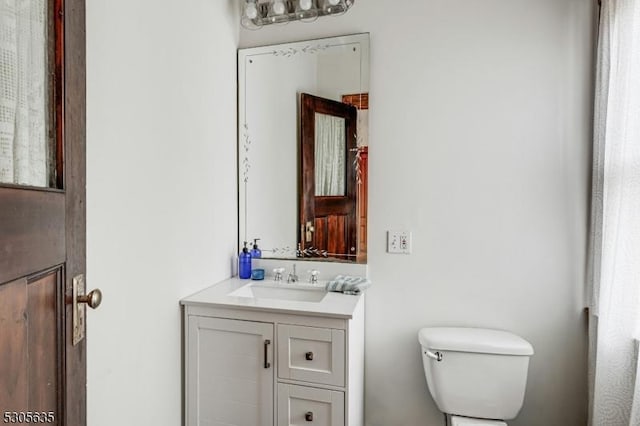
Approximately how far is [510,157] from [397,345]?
3.46 ft

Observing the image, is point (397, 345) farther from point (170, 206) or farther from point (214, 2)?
point (214, 2)

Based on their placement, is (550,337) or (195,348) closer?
(195,348)

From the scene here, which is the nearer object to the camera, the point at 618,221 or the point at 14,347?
the point at 14,347

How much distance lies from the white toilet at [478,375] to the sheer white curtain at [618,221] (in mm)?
274

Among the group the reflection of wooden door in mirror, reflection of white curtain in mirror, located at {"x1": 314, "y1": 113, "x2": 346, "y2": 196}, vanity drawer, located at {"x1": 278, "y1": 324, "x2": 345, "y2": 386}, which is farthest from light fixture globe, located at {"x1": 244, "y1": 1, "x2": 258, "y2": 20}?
vanity drawer, located at {"x1": 278, "y1": 324, "x2": 345, "y2": 386}

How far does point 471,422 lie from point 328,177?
1.27 meters

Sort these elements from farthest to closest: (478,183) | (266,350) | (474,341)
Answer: (478,183) < (474,341) < (266,350)

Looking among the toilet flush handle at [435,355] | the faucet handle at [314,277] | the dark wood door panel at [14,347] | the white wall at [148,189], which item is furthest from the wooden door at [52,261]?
the toilet flush handle at [435,355]

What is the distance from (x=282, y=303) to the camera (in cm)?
149

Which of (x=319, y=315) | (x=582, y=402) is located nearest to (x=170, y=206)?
(x=319, y=315)

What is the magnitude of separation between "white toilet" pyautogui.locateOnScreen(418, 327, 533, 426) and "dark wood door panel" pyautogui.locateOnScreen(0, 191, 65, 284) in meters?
1.42

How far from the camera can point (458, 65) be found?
1.72 m

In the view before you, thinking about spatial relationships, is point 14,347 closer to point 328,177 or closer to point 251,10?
point 328,177

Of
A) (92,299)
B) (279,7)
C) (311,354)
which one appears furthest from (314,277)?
(279,7)
